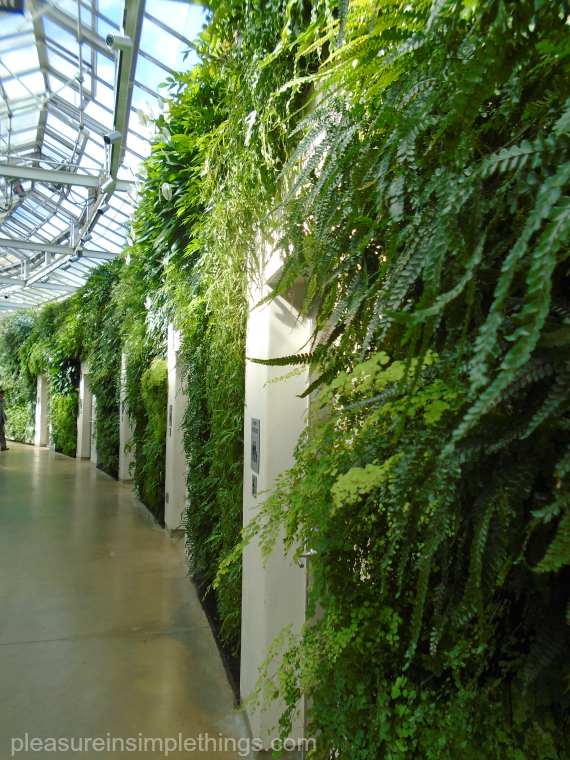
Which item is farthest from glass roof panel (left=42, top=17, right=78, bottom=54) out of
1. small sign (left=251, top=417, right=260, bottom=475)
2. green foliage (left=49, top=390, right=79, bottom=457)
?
green foliage (left=49, top=390, right=79, bottom=457)

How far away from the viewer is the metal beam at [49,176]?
7.73 metres

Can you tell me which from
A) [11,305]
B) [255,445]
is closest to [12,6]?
[255,445]

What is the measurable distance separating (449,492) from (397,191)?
509 millimetres

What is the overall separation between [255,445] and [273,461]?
0.21 m

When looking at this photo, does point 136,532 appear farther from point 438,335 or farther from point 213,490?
point 438,335

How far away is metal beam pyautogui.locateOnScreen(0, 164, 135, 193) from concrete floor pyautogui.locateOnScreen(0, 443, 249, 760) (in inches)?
182

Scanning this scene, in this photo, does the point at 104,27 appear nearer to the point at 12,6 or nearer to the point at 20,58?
the point at 12,6

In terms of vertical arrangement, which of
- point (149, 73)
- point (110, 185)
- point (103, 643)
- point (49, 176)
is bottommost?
point (103, 643)

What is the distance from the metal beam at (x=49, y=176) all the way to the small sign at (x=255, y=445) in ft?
20.4

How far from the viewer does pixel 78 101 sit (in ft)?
23.0

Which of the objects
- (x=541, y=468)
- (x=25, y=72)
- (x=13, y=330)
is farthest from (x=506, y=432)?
(x=13, y=330)

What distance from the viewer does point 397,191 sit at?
3.11ft

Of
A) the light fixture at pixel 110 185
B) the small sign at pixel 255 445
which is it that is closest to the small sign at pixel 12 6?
the light fixture at pixel 110 185

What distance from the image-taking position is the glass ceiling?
4680mm
